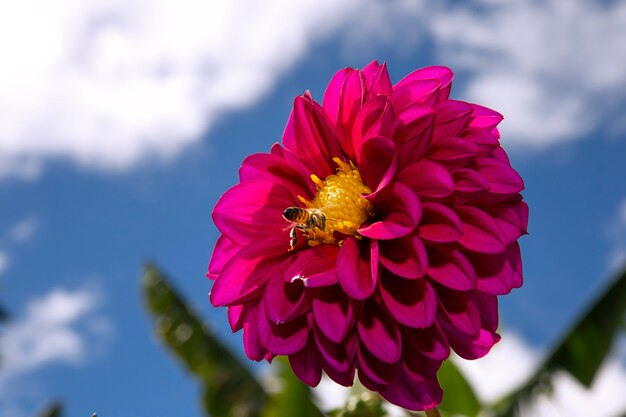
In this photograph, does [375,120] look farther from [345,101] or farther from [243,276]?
[243,276]

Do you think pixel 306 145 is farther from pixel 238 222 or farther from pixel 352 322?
pixel 352 322

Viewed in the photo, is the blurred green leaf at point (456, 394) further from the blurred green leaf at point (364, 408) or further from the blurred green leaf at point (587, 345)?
the blurred green leaf at point (587, 345)

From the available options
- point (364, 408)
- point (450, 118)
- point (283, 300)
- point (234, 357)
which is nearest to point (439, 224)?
point (450, 118)

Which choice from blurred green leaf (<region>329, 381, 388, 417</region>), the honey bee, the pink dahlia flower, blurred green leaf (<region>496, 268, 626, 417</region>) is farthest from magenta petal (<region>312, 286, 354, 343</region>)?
blurred green leaf (<region>496, 268, 626, 417</region>)

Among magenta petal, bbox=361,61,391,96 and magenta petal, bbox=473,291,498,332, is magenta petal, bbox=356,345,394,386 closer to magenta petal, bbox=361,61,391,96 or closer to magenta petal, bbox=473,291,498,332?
magenta petal, bbox=473,291,498,332

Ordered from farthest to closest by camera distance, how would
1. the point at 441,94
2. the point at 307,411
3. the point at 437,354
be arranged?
1. the point at 307,411
2. the point at 441,94
3. the point at 437,354

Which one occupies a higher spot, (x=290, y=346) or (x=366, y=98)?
(x=366, y=98)

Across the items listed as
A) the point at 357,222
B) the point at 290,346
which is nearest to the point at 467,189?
the point at 357,222
